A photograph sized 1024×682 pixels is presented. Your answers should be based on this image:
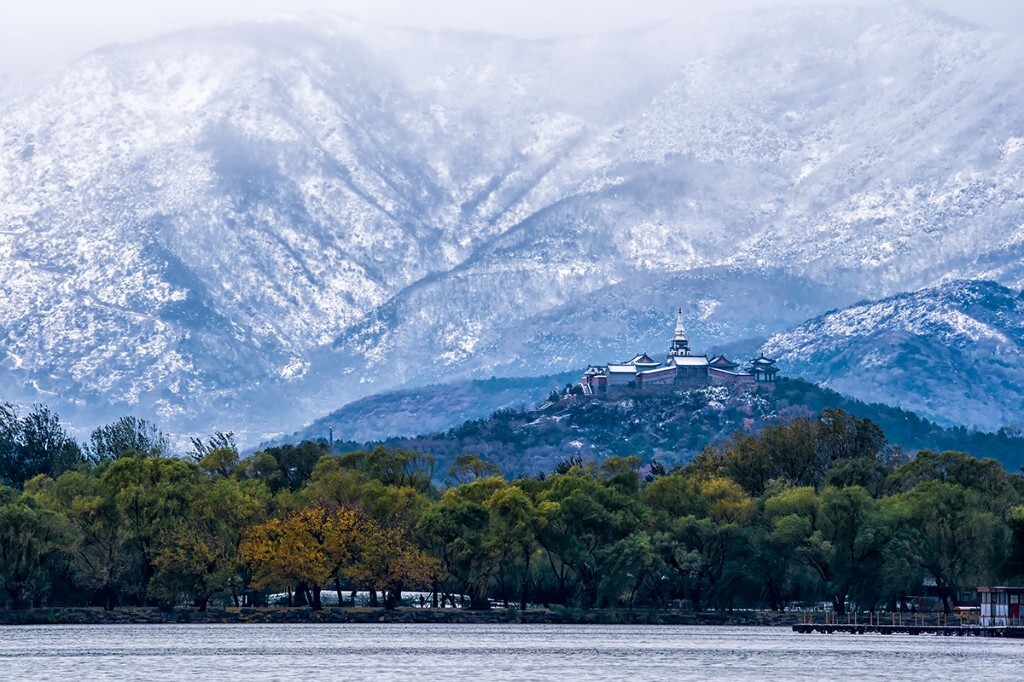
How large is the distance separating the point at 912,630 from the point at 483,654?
151 ft

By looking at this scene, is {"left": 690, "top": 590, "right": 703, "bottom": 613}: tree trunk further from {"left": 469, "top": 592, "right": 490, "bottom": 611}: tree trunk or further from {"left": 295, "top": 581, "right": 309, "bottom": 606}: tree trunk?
{"left": 295, "top": 581, "right": 309, "bottom": 606}: tree trunk

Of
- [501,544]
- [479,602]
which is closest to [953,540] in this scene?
[501,544]

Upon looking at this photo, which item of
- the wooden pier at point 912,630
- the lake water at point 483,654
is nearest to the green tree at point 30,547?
the lake water at point 483,654

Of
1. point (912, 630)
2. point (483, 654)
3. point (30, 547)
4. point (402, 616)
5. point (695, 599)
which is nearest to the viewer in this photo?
point (483, 654)

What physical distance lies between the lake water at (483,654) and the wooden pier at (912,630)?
4.90 feet

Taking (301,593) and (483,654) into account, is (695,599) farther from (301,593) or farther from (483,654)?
(483,654)

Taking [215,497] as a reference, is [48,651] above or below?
below

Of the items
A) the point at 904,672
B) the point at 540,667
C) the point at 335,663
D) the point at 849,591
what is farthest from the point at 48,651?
the point at 849,591

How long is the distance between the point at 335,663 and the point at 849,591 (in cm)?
6291

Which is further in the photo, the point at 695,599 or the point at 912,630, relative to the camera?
the point at 695,599

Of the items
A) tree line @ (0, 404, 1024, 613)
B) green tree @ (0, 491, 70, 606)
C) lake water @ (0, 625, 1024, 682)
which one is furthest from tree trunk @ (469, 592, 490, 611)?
green tree @ (0, 491, 70, 606)

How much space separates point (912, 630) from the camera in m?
166

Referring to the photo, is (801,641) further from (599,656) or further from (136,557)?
(136,557)

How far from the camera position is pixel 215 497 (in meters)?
181
